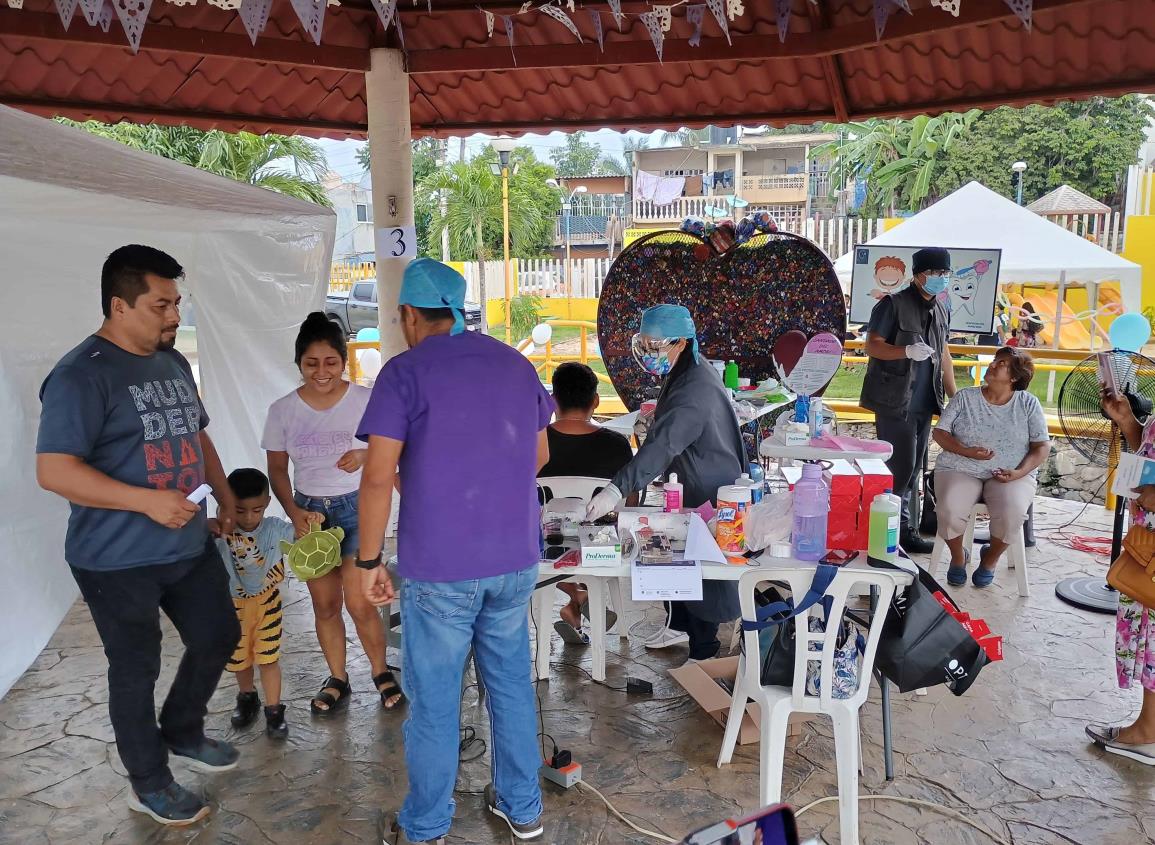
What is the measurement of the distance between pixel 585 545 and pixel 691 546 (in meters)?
0.35

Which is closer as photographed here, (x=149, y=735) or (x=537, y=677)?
(x=149, y=735)

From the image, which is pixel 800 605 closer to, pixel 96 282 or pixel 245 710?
pixel 245 710

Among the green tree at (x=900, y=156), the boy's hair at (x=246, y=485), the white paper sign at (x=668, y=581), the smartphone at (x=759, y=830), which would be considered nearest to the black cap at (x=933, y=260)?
the white paper sign at (x=668, y=581)

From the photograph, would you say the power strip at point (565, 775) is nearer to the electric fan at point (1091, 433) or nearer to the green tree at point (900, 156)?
the electric fan at point (1091, 433)

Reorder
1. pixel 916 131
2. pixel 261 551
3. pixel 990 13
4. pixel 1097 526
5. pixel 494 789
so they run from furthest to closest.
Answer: pixel 916 131 → pixel 1097 526 → pixel 990 13 → pixel 261 551 → pixel 494 789

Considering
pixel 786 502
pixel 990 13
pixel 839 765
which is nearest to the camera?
pixel 839 765

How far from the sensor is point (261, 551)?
3439 mm

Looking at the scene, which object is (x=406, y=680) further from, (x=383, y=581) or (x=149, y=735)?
(x=149, y=735)

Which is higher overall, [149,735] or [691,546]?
[691,546]

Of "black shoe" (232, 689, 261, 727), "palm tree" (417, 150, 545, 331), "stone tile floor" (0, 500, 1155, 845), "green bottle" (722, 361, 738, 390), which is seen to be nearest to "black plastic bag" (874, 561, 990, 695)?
"stone tile floor" (0, 500, 1155, 845)

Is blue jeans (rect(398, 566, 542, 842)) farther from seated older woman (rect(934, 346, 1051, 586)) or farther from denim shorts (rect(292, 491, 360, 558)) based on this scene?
seated older woman (rect(934, 346, 1051, 586))

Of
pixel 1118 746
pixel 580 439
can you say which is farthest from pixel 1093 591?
pixel 580 439

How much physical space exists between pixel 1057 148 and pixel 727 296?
68.0 ft

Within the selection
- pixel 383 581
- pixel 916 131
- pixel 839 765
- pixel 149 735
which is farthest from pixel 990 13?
pixel 916 131
